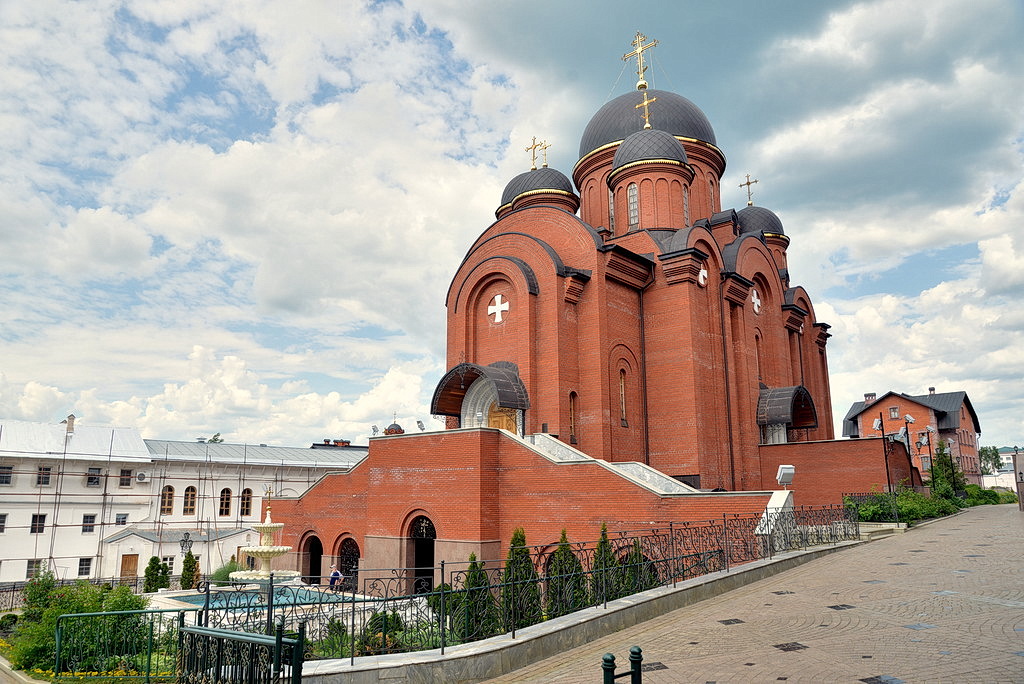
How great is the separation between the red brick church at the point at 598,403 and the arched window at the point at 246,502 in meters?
12.4

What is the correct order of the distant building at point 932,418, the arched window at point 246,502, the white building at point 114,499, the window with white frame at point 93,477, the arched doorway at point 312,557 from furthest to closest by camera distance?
the distant building at point 932,418
the arched window at point 246,502
the window with white frame at point 93,477
the white building at point 114,499
the arched doorway at point 312,557

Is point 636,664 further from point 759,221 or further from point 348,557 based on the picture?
point 759,221

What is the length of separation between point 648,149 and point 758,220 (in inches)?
419

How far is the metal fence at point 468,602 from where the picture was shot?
7.34 metres

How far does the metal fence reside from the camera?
24.1ft

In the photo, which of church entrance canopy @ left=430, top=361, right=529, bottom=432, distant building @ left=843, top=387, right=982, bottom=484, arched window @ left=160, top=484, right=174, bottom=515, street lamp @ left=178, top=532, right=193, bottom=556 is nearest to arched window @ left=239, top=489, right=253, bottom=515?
arched window @ left=160, top=484, right=174, bottom=515

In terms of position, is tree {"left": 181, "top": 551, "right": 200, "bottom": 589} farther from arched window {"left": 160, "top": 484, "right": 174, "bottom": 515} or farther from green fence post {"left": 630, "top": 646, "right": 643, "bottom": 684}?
Result: green fence post {"left": 630, "top": 646, "right": 643, "bottom": 684}

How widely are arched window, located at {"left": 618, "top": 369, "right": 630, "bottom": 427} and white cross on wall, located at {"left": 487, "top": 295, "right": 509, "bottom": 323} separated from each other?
354cm

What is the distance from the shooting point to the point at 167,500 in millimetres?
30281

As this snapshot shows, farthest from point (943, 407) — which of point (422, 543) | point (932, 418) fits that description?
point (422, 543)

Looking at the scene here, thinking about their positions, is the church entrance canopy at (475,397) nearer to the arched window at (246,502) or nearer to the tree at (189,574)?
the tree at (189,574)

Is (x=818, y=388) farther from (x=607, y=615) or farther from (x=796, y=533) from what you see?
(x=607, y=615)

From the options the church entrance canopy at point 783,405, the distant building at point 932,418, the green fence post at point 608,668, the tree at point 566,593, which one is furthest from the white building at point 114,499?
the distant building at point 932,418

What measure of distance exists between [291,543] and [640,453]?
11.0m
